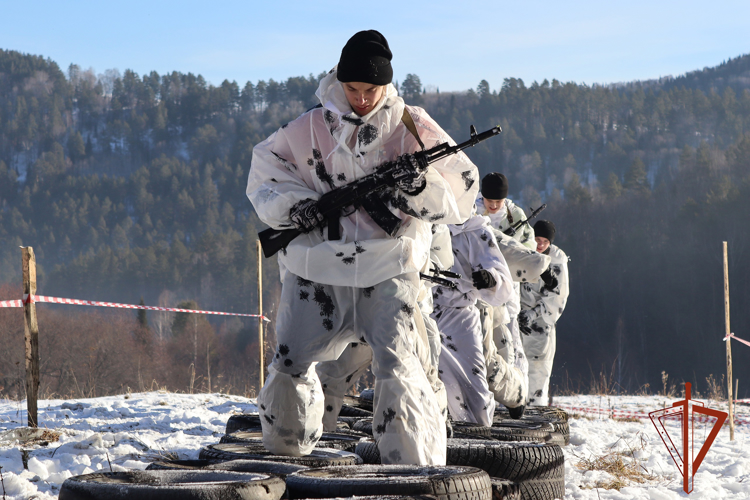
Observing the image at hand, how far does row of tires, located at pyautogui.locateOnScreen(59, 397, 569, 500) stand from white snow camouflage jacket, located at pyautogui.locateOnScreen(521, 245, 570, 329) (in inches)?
177

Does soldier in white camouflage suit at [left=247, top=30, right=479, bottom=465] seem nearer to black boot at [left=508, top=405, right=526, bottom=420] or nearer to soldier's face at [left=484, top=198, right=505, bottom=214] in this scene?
black boot at [left=508, top=405, right=526, bottom=420]

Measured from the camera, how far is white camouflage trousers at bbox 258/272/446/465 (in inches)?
126

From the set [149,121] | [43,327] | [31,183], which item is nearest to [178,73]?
[149,121]

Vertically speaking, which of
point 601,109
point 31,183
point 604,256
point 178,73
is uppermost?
point 178,73

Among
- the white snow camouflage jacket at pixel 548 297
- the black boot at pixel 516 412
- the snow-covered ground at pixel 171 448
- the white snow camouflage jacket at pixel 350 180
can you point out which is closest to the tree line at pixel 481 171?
the white snow camouflage jacket at pixel 548 297

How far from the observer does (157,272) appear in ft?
318

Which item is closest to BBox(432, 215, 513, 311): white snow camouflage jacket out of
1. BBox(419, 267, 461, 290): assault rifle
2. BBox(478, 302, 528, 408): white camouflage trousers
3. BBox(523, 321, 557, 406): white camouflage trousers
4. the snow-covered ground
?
BBox(478, 302, 528, 408): white camouflage trousers

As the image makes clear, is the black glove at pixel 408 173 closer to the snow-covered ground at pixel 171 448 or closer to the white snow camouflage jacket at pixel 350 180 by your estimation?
the white snow camouflage jacket at pixel 350 180

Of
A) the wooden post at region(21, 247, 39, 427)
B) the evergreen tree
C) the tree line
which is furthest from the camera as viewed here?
the evergreen tree

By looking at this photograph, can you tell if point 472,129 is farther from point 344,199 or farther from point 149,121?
point 149,121

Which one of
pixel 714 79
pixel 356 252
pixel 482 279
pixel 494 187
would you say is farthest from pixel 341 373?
pixel 714 79

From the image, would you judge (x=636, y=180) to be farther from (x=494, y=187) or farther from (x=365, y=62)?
(x=365, y=62)

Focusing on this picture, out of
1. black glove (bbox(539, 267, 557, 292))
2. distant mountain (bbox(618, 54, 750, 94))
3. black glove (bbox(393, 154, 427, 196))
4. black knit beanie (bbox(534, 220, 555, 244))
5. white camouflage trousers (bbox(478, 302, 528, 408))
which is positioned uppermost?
distant mountain (bbox(618, 54, 750, 94))

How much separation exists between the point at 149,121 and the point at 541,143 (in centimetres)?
7575
